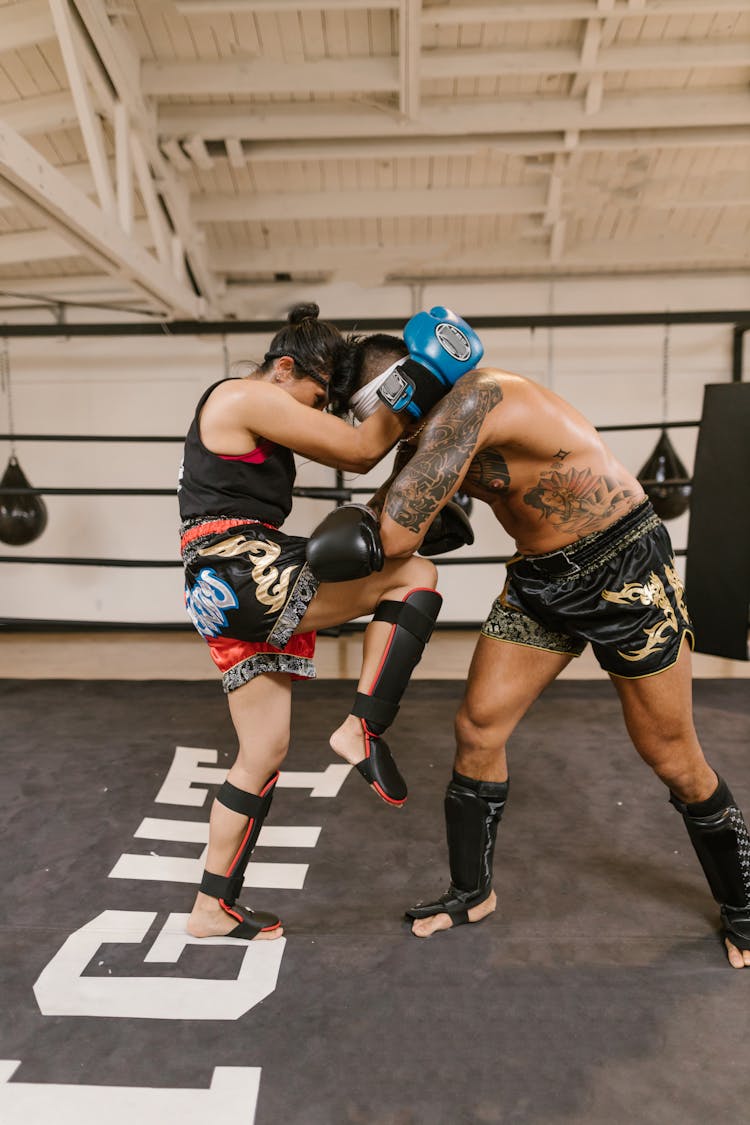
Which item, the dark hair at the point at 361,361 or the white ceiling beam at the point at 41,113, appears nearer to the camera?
the dark hair at the point at 361,361

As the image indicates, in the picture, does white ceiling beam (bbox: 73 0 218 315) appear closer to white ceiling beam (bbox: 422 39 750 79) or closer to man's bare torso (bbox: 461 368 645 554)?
white ceiling beam (bbox: 422 39 750 79)

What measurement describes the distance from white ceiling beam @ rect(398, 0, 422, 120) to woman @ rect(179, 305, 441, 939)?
195cm

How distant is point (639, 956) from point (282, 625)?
979mm

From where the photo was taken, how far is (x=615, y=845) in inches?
84.0

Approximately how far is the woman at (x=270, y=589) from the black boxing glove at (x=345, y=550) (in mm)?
60

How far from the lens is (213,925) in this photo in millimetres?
1717

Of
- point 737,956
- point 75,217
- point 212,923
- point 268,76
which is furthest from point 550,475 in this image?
point 268,76

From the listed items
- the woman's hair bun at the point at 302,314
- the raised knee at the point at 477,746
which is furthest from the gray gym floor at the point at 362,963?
the woman's hair bun at the point at 302,314

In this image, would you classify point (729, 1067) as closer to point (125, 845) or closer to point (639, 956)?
point (639, 956)

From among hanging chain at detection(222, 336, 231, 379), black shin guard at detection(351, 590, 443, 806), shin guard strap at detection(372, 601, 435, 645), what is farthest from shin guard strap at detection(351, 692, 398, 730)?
hanging chain at detection(222, 336, 231, 379)

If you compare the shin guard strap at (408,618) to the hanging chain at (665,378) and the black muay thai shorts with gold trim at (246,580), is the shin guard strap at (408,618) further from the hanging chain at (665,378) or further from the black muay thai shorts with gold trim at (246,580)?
the hanging chain at (665,378)

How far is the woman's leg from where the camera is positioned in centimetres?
170

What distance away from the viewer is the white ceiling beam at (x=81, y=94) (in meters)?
2.66

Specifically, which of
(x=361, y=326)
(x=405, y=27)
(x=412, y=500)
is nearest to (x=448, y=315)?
(x=412, y=500)
